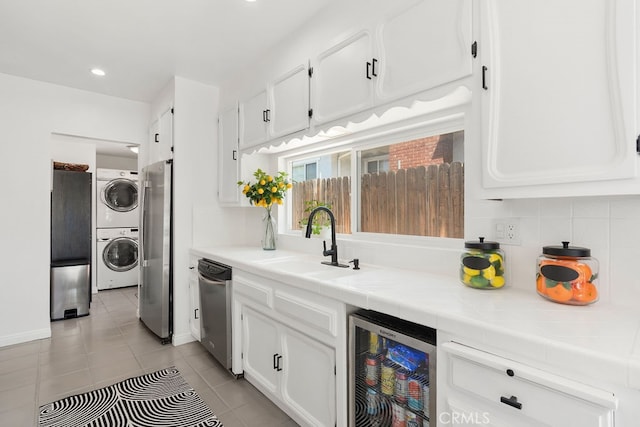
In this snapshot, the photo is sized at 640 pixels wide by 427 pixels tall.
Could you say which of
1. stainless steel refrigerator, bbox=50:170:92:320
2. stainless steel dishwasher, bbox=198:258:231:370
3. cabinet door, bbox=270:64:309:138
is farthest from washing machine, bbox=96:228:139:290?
cabinet door, bbox=270:64:309:138

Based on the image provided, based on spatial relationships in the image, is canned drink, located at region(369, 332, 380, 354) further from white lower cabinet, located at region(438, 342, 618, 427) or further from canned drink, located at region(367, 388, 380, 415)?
white lower cabinet, located at region(438, 342, 618, 427)

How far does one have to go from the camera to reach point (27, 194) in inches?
126

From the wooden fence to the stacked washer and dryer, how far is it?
4.21 m

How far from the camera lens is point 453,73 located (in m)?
1.35

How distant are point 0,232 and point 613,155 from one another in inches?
177

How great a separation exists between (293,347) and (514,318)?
117 cm

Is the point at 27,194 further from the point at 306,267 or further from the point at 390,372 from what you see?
the point at 390,372

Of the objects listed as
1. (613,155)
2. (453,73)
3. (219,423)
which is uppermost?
(453,73)

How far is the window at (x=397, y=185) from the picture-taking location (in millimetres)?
1843

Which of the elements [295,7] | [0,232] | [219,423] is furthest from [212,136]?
[219,423]

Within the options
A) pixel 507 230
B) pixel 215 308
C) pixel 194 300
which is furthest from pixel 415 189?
pixel 194 300

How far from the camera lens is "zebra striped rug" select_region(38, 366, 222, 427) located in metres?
1.94

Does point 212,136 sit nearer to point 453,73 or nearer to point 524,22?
point 453,73

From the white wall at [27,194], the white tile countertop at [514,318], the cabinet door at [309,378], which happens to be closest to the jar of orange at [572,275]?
the white tile countertop at [514,318]
